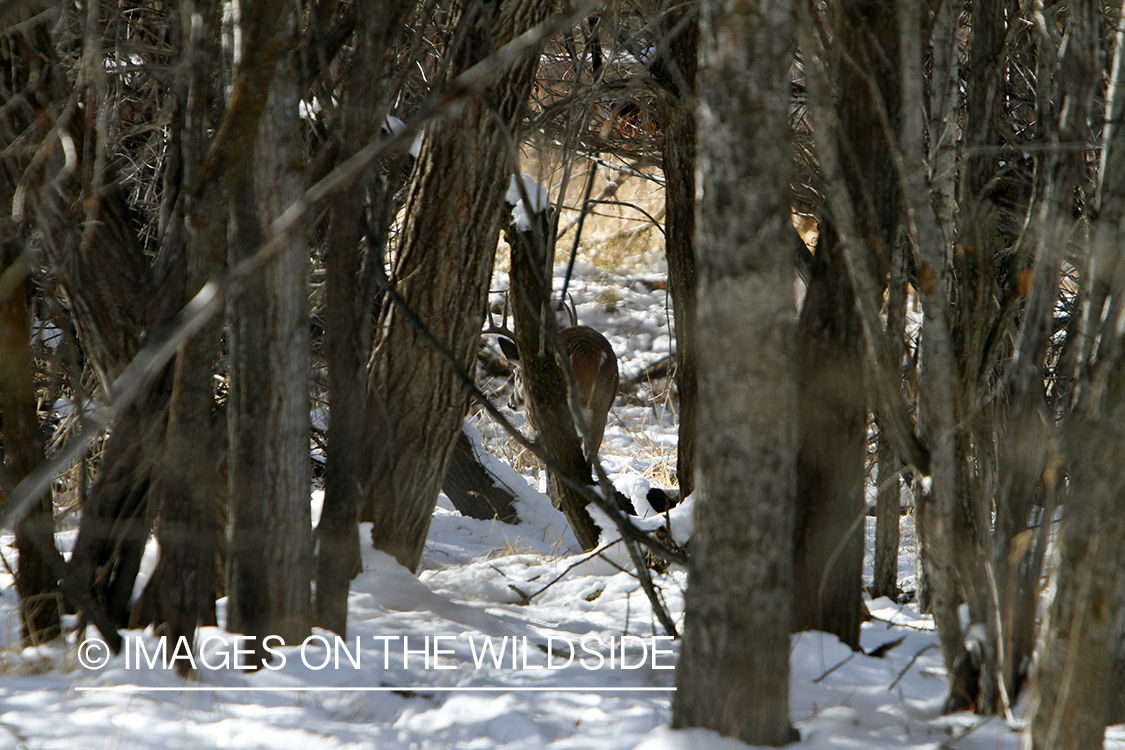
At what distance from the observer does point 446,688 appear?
221 cm

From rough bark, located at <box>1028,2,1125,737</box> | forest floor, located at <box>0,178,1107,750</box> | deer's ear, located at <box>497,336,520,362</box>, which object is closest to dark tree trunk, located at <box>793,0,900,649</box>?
forest floor, located at <box>0,178,1107,750</box>

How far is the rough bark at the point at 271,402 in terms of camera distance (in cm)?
231

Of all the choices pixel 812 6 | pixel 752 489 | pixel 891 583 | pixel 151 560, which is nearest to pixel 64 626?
pixel 151 560

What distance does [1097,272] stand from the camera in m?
1.73

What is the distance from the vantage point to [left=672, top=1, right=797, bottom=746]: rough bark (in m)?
1.68

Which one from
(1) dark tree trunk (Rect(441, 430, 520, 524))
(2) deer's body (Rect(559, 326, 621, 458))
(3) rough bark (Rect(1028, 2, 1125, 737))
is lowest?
(1) dark tree trunk (Rect(441, 430, 520, 524))

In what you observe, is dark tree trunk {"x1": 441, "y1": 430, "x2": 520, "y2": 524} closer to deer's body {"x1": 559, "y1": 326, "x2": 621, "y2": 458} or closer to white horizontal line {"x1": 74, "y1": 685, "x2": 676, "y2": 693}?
deer's body {"x1": 559, "y1": 326, "x2": 621, "y2": 458}

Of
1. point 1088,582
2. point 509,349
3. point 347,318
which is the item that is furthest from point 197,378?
point 509,349

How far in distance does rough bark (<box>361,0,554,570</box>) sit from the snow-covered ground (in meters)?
0.35

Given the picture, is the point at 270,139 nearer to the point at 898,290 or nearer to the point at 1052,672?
the point at 898,290

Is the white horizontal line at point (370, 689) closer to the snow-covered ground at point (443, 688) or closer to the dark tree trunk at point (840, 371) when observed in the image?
the snow-covered ground at point (443, 688)

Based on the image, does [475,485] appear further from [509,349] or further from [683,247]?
[683,247]

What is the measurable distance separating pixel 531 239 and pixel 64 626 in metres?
2.56

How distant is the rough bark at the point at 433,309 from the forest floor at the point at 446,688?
0.31m
